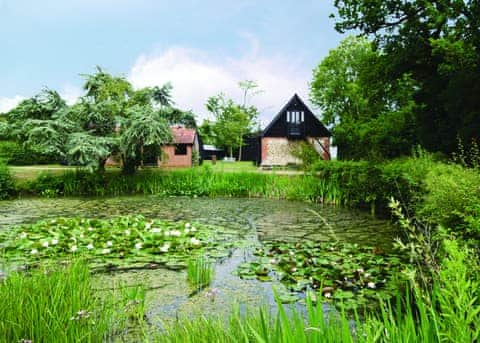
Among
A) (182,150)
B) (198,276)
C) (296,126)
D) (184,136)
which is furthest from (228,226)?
(184,136)

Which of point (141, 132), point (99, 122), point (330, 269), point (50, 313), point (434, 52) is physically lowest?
point (330, 269)

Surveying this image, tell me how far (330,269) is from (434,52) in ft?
31.6

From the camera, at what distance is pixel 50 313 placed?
1.97 meters

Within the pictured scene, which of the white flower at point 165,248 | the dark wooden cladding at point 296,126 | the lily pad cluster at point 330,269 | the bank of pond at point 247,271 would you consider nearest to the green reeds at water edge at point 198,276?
the bank of pond at point 247,271

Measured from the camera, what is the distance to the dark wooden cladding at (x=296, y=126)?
93.2 feet

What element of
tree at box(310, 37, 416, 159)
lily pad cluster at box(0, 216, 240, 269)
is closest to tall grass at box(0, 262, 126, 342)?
lily pad cluster at box(0, 216, 240, 269)

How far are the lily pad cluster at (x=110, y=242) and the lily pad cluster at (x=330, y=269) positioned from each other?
93 centimetres

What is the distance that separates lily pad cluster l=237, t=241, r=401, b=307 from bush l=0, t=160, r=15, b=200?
41.3ft

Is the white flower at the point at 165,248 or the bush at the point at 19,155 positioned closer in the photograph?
the white flower at the point at 165,248

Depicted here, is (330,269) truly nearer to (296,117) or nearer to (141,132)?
(141,132)

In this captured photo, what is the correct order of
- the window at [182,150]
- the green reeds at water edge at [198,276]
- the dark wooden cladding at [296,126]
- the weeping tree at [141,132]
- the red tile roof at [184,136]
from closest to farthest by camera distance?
1. the green reeds at water edge at [198,276]
2. the weeping tree at [141,132]
3. the dark wooden cladding at [296,126]
4. the red tile roof at [184,136]
5. the window at [182,150]

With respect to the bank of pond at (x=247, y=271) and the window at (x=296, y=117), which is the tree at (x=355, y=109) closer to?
the window at (x=296, y=117)

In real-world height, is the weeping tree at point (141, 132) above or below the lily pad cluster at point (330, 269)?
above

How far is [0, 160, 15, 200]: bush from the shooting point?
13.5 m
